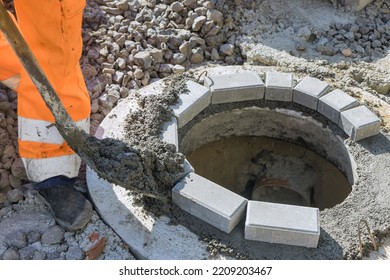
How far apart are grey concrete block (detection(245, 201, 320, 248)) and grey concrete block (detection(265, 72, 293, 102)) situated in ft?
3.62

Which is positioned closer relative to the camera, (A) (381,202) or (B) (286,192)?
(A) (381,202)

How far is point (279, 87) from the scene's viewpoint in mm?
4113

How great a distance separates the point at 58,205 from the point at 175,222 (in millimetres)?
692

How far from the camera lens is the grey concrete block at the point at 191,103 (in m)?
3.92

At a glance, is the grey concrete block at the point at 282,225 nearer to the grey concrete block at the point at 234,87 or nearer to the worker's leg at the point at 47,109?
the worker's leg at the point at 47,109

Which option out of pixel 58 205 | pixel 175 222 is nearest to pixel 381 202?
pixel 175 222

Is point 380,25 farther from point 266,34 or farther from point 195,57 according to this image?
point 195,57

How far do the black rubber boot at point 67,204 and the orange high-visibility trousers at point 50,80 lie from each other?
0.07m

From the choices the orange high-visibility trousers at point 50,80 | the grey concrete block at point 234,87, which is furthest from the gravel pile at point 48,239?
the grey concrete block at point 234,87

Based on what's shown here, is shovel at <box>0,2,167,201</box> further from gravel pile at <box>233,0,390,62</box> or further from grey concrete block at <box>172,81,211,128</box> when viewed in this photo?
gravel pile at <box>233,0,390,62</box>

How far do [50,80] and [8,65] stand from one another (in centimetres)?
34

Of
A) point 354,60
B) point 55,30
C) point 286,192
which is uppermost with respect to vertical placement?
point 55,30

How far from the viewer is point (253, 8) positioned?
5.32 m
